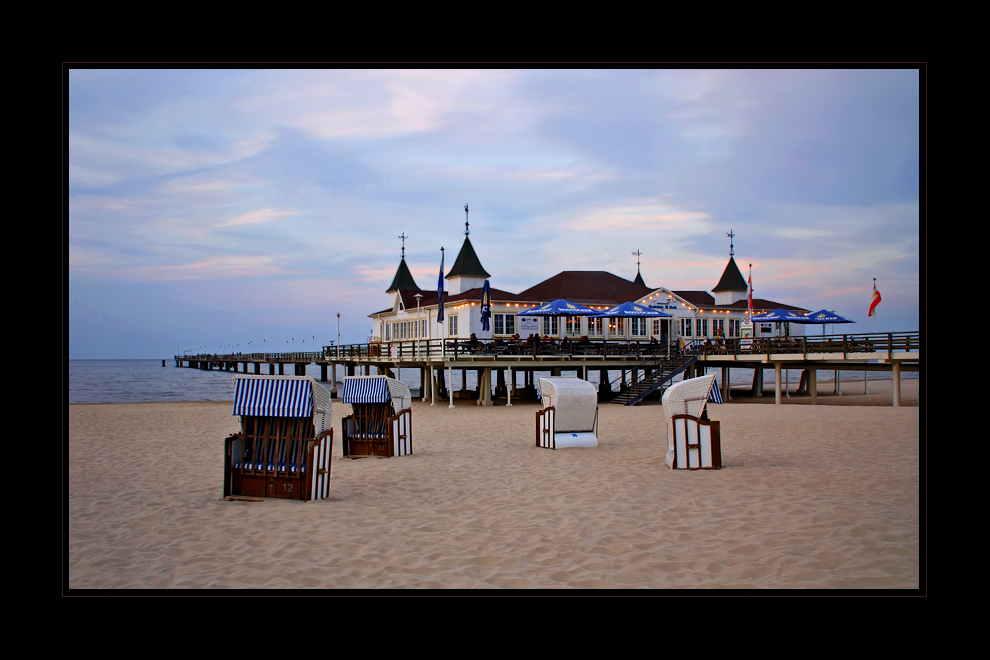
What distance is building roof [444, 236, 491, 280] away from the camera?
1344 inches

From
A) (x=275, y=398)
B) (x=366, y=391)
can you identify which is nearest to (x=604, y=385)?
(x=366, y=391)

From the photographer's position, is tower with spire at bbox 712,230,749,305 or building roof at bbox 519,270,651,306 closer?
building roof at bbox 519,270,651,306

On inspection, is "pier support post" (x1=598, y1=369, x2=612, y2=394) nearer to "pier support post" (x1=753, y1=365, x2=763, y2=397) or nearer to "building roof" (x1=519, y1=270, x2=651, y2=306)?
"building roof" (x1=519, y1=270, x2=651, y2=306)

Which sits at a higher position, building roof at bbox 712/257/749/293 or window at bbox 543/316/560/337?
building roof at bbox 712/257/749/293

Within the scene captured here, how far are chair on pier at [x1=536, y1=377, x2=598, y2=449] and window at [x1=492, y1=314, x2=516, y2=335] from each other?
55.0 ft

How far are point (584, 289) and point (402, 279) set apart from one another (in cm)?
1494

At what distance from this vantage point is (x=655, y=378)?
25.2m

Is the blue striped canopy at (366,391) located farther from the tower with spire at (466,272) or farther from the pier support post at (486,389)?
the tower with spire at (466,272)

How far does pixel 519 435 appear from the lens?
49.5ft

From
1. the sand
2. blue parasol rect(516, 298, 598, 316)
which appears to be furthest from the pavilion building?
the sand

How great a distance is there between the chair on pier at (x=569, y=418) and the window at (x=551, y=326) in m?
17.4

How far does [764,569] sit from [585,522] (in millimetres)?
1955
